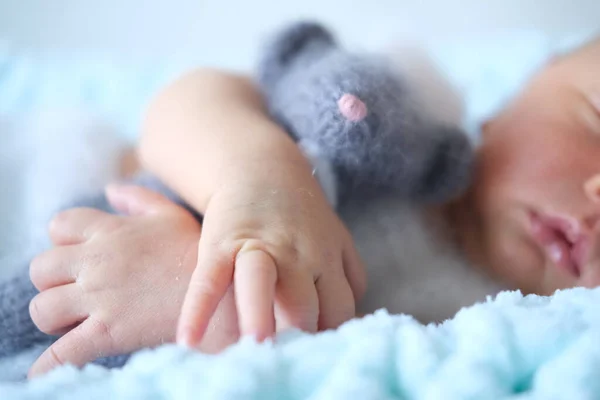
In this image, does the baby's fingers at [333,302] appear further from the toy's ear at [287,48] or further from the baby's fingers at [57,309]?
the toy's ear at [287,48]

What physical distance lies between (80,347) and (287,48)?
1.19ft

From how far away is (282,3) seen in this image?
1273mm

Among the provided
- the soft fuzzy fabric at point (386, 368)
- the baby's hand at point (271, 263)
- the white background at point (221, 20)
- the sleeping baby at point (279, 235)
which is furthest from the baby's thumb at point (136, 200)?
the white background at point (221, 20)

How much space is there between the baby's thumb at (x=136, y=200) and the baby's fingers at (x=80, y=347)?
132 mm

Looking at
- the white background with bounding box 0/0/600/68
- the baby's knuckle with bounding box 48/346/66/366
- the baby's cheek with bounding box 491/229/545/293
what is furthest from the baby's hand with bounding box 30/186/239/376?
the white background with bounding box 0/0/600/68

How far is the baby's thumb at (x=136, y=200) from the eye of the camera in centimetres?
53

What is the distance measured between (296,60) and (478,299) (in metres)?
0.30

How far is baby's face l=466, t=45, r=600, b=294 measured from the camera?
0.57 m

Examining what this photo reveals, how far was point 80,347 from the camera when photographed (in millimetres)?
413

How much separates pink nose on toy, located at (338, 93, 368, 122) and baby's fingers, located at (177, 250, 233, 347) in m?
0.17

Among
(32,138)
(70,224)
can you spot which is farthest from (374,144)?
(32,138)

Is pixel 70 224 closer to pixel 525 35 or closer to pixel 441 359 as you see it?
pixel 441 359

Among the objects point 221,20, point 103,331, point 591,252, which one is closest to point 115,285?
point 103,331

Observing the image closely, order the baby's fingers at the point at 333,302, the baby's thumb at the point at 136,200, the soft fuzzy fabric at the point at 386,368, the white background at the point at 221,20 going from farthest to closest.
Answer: the white background at the point at 221,20 → the baby's thumb at the point at 136,200 → the baby's fingers at the point at 333,302 → the soft fuzzy fabric at the point at 386,368
